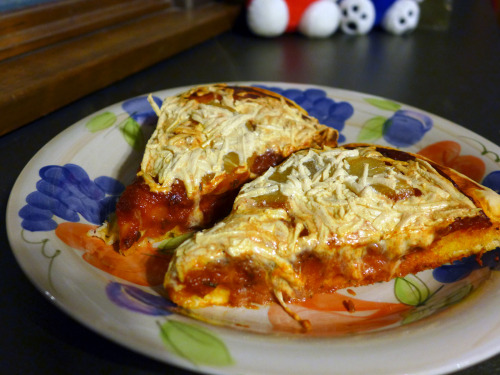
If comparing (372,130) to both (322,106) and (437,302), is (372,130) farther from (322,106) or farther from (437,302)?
(437,302)

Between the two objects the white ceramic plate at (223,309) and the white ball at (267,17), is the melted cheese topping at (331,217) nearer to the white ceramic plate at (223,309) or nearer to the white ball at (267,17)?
the white ceramic plate at (223,309)

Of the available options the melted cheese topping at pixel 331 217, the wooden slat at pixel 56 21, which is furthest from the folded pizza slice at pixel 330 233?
the wooden slat at pixel 56 21

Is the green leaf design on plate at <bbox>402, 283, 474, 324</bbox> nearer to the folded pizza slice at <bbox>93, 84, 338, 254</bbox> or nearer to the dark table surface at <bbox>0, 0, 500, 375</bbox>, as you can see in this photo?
the dark table surface at <bbox>0, 0, 500, 375</bbox>

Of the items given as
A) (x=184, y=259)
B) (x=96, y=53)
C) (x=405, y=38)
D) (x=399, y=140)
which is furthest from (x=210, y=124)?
(x=405, y=38)

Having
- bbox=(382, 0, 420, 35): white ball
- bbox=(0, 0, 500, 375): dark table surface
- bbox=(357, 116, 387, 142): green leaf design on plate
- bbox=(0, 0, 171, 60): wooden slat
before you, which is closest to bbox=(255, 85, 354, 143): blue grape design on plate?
bbox=(357, 116, 387, 142): green leaf design on plate

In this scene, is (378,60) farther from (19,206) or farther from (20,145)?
(19,206)
